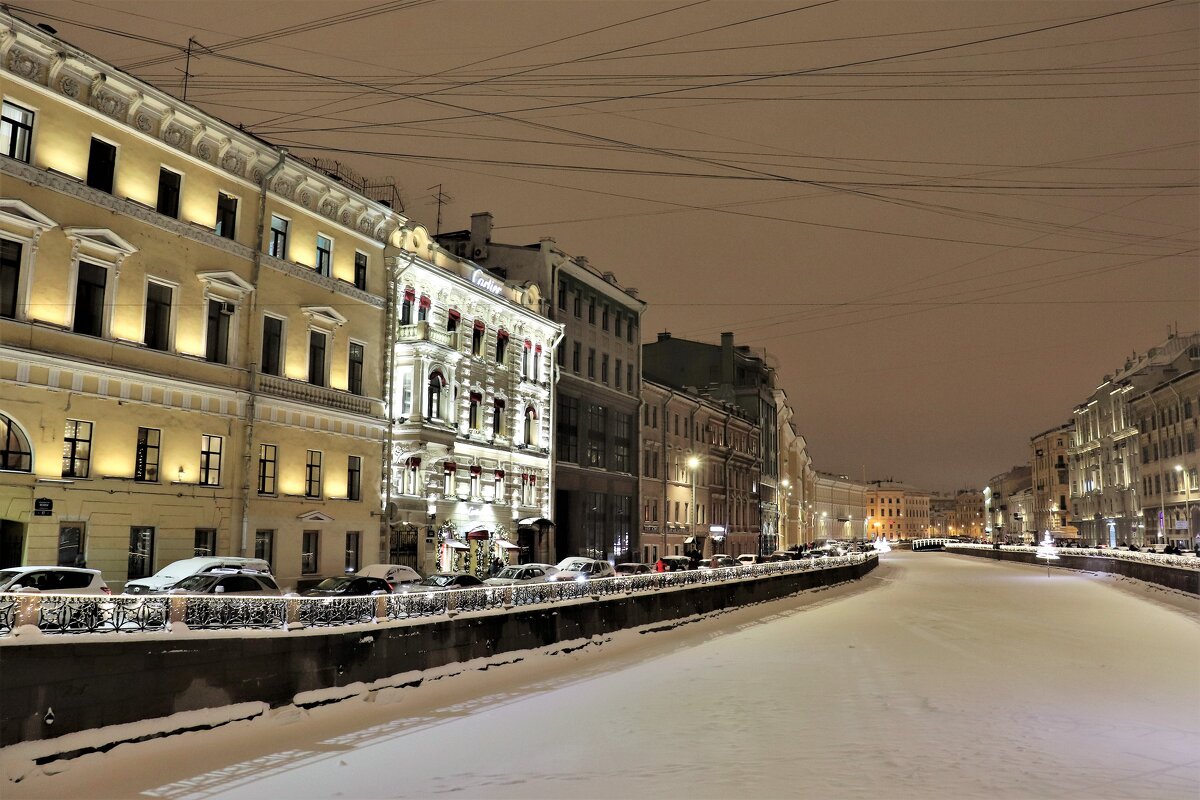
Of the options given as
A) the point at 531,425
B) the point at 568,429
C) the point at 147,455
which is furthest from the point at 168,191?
the point at 568,429

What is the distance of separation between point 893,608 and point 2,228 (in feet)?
116

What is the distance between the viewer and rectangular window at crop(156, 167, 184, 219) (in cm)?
2559

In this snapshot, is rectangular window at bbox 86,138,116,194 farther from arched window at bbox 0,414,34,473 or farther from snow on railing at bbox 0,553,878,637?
snow on railing at bbox 0,553,878,637

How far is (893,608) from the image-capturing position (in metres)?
40.4

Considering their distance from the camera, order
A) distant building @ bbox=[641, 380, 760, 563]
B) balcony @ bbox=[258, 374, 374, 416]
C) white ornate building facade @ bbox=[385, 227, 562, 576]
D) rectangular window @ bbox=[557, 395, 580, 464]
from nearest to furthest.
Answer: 1. balcony @ bbox=[258, 374, 374, 416]
2. white ornate building facade @ bbox=[385, 227, 562, 576]
3. rectangular window @ bbox=[557, 395, 580, 464]
4. distant building @ bbox=[641, 380, 760, 563]

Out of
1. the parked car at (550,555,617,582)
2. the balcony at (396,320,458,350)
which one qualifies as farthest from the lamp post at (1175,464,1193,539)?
the balcony at (396,320,458,350)

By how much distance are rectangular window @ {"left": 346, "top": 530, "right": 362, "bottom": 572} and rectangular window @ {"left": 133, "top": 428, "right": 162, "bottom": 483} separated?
8763 millimetres

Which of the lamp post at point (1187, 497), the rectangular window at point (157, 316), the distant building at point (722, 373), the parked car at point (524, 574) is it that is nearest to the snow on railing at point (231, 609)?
the parked car at point (524, 574)

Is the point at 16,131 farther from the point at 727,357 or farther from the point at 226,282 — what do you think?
the point at 727,357

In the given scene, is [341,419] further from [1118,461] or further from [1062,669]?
[1118,461]

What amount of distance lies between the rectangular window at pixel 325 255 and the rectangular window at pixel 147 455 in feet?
29.8

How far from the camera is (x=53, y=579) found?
57.5 feet

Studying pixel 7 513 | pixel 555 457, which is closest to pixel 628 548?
pixel 555 457

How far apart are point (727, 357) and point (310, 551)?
215ft
